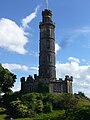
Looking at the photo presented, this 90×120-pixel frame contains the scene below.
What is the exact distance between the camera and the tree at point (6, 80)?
88.1 m

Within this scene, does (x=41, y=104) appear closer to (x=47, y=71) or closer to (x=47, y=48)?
(x=47, y=71)

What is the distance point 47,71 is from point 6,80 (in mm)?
10590

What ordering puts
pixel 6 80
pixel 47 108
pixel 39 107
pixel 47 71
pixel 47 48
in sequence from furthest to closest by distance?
1. pixel 47 48
2. pixel 47 71
3. pixel 6 80
4. pixel 47 108
5. pixel 39 107

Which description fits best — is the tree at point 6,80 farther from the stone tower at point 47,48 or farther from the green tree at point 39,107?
the green tree at point 39,107

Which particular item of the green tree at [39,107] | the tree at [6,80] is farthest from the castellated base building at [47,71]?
the green tree at [39,107]

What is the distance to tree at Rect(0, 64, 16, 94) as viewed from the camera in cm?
8812

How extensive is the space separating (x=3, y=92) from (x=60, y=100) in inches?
562

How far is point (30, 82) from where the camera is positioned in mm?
92250

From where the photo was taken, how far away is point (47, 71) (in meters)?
93.3

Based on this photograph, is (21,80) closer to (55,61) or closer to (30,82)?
(30,82)

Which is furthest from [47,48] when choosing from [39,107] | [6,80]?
[39,107]

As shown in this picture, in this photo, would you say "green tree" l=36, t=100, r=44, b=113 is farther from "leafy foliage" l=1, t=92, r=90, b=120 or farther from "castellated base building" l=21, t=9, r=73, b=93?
"castellated base building" l=21, t=9, r=73, b=93

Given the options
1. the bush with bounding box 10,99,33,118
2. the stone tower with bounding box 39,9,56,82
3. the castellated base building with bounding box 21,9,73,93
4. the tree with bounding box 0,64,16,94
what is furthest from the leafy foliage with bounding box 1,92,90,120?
the stone tower with bounding box 39,9,56,82

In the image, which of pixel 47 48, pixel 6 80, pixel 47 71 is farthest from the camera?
pixel 47 48
